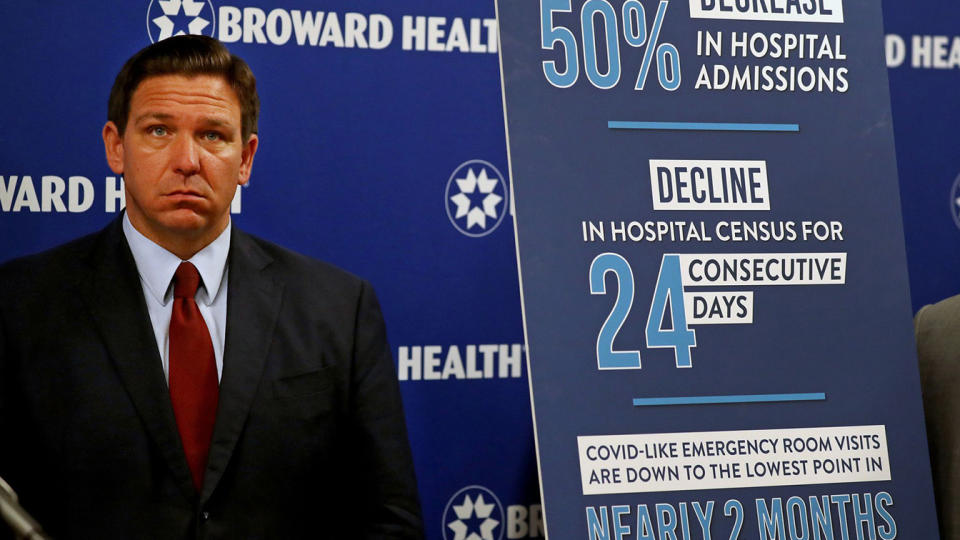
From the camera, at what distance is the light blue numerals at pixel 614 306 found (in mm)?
1950

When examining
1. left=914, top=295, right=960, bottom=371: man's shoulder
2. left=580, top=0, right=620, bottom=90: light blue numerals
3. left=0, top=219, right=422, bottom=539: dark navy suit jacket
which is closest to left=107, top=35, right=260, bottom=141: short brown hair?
left=0, top=219, right=422, bottom=539: dark navy suit jacket

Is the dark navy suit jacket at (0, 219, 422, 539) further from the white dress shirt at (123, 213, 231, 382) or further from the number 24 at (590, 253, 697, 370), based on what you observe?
the number 24 at (590, 253, 697, 370)

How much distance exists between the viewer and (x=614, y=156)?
2.01m

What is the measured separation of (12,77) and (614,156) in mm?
1269

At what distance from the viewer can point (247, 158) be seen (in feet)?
7.07

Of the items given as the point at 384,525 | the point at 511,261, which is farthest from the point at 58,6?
the point at 384,525

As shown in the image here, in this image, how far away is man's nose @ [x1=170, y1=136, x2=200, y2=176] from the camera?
6.63ft

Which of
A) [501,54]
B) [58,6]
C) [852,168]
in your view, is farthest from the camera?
[58,6]

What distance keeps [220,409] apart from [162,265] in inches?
12.2

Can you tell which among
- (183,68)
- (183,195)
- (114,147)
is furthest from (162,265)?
(183,68)

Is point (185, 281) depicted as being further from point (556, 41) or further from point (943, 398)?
point (943, 398)

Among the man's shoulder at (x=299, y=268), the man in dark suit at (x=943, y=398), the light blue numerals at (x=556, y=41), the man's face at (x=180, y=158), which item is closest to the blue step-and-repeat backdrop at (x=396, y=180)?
the man's shoulder at (x=299, y=268)

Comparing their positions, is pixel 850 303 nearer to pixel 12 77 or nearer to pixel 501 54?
pixel 501 54

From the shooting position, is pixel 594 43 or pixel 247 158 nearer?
pixel 594 43
